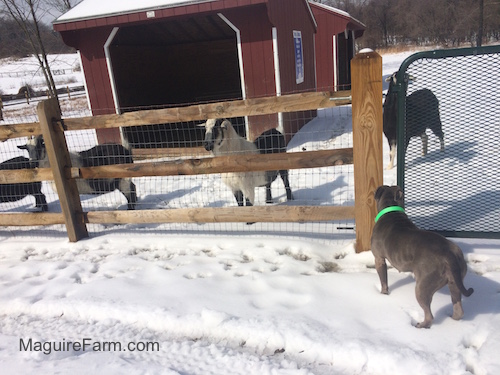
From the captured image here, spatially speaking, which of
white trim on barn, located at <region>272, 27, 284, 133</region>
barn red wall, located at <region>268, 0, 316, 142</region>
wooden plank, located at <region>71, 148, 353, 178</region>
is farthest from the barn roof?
wooden plank, located at <region>71, 148, 353, 178</region>

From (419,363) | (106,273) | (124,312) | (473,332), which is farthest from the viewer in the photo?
(106,273)

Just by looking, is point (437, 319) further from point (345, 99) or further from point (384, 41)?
point (384, 41)

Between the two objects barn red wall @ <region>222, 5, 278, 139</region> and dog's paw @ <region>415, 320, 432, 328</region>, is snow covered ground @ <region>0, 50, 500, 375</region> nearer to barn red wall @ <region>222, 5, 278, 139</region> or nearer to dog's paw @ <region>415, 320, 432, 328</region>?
dog's paw @ <region>415, 320, 432, 328</region>

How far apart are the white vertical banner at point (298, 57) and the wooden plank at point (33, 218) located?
790cm

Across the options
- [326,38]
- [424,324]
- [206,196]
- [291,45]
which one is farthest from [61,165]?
[326,38]

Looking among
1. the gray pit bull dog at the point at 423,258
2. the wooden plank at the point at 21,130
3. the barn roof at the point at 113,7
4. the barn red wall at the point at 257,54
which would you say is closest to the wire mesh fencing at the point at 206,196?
the gray pit bull dog at the point at 423,258

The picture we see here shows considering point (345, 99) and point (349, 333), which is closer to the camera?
point (349, 333)

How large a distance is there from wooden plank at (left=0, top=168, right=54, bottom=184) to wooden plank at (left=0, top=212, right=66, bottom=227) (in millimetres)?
456

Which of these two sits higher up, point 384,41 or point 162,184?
point 384,41

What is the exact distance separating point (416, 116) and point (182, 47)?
12.2m

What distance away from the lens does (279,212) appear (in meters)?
3.95

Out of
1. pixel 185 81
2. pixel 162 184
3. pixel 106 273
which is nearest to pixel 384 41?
pixel 185 81

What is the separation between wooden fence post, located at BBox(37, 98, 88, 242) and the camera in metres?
4.23

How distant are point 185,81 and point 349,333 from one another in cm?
1565
